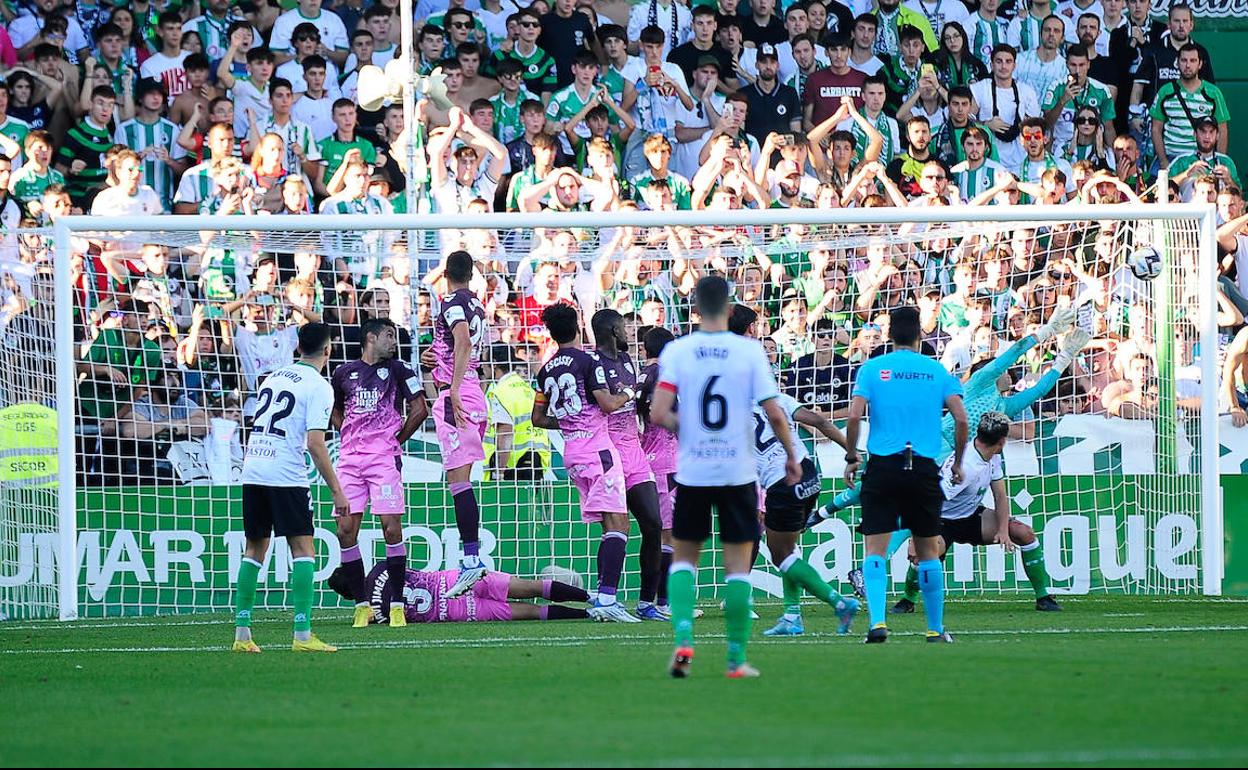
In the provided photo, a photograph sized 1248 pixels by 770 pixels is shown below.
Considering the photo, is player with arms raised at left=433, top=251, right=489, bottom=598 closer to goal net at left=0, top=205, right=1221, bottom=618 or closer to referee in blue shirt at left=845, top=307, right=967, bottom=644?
goal net at left=0, top=205, right=1221, bottom=618

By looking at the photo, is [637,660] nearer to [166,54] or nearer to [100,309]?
[100,309]

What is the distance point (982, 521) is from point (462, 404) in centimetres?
407

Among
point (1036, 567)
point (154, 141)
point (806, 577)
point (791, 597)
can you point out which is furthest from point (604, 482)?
point (154, 141)

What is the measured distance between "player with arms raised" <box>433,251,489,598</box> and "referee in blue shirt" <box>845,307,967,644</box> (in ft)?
12.3

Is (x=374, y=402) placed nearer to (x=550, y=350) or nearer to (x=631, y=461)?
(x=631, y=461)

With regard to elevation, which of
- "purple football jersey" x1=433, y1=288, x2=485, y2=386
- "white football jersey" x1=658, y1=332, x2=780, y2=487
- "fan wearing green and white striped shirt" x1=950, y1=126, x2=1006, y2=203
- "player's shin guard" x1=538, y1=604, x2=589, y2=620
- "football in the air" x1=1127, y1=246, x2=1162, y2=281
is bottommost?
"player's shin guard" x1=538, y1=604, x2=589, y2=620

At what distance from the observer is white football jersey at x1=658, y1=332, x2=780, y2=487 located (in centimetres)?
923

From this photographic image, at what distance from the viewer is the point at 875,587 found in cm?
1115

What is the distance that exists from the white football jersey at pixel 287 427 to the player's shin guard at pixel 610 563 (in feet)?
10.1

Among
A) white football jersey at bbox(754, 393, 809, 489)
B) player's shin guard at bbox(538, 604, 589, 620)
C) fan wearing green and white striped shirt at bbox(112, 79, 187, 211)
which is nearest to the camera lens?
white football jersey at bbox(754, 393, 809, 489)

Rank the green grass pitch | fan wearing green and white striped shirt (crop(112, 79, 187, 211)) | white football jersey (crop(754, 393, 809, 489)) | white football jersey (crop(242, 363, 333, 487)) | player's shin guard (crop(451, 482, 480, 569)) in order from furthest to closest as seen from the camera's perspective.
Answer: fan wearing green and white striped shirt (crop(112, 79, 187, 211)) → player's shin guard (crop(451, 482, 480, 569)) → white football jersey (crop(754, 393, 809, 489)) → white football jersey (crop(242, 363, 333, 487)) → the green grass pitch

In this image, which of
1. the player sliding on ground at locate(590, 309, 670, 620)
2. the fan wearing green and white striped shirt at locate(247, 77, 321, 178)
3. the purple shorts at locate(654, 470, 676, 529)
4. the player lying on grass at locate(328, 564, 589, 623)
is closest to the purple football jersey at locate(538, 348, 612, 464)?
the player sliding on ground at locate(590, 309, 670, 620)

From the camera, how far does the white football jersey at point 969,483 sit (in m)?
13.9

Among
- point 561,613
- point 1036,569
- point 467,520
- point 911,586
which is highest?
point 467,520
